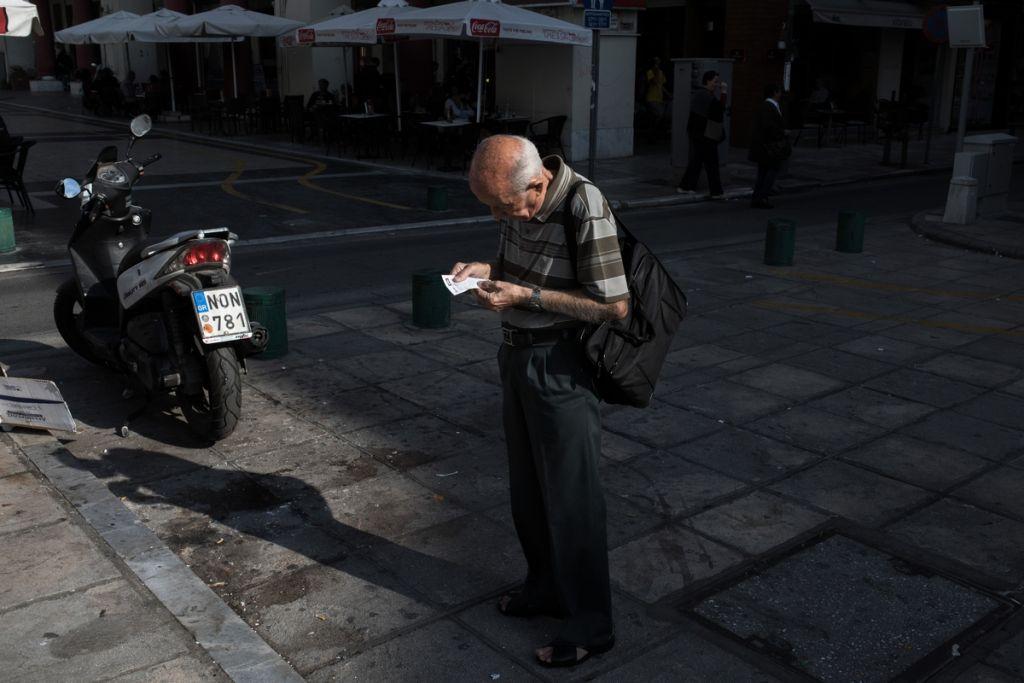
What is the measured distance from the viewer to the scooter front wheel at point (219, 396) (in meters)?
5.57

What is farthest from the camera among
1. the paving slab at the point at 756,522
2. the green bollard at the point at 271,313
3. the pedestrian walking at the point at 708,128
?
the pedestrian walking at the point at 708,128

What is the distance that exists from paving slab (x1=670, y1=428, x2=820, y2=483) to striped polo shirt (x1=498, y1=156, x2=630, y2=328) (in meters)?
2.32

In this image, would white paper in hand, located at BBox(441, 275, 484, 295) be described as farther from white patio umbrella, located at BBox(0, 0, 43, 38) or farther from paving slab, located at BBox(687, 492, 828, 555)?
white patio umbrella, located at BBox(0, 0, 43, 38)

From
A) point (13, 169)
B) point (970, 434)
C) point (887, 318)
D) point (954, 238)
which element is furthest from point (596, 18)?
point (970, 434)

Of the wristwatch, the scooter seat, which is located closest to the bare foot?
the wristwatch

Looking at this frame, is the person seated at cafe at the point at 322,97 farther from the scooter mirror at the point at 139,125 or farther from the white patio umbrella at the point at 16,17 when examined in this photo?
the scooter mirror at the point at 139,125

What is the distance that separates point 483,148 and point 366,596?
1.95m

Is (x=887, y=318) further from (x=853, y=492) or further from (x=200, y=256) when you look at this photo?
(x=200, y=256)

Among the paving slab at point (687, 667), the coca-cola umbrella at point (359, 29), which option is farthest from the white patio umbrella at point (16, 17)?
the coca-cola umbrella at point (359, 29)

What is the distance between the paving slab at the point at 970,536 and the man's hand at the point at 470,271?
2.44 m

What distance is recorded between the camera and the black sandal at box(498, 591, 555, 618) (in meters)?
3.93

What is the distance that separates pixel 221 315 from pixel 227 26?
19.8m

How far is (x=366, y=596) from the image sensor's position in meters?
4.15

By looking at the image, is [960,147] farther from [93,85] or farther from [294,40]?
[93,85]
